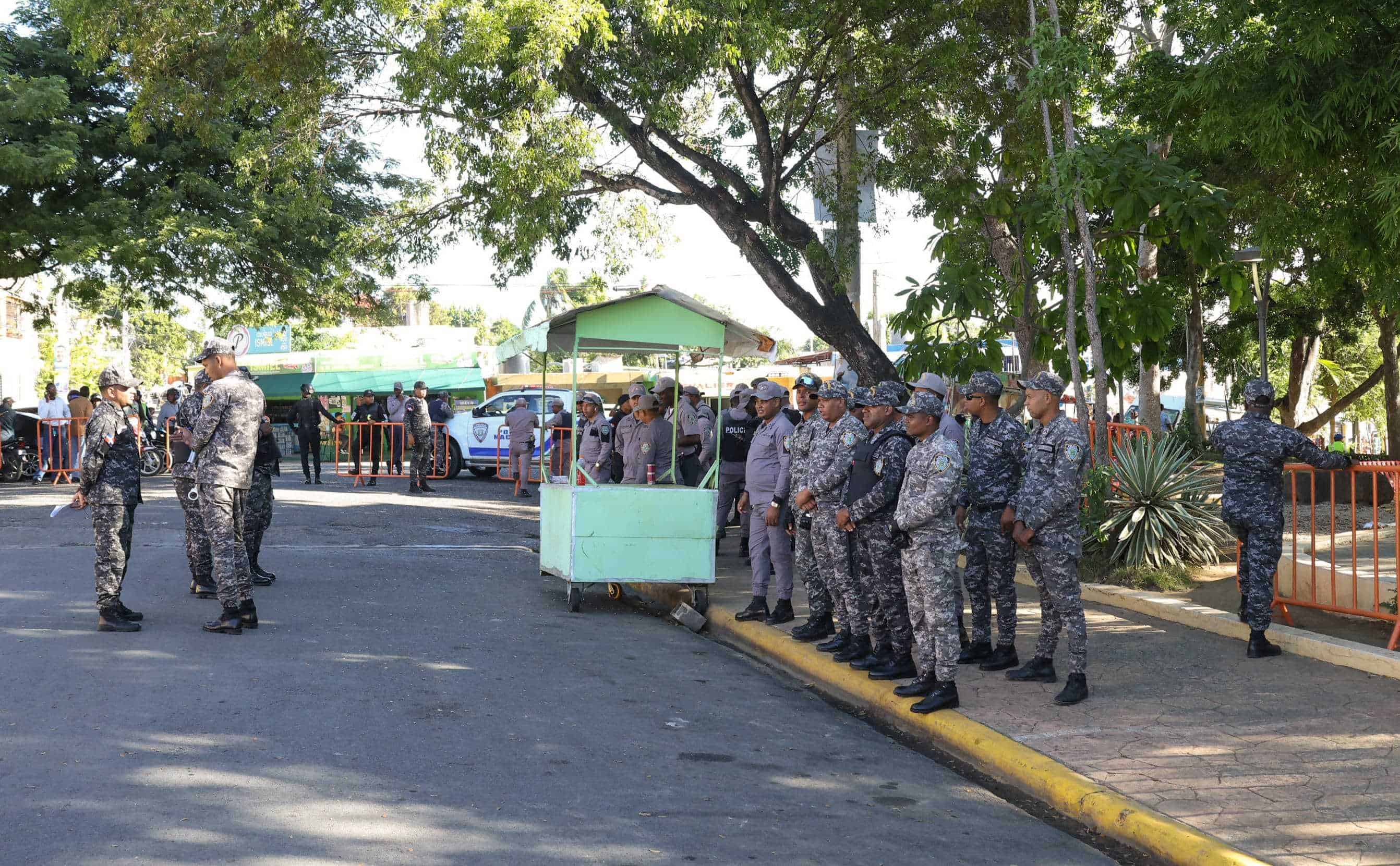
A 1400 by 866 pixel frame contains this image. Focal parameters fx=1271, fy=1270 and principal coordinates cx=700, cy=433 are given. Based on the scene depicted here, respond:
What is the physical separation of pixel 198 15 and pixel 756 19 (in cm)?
680

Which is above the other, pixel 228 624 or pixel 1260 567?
pixel 1260 567

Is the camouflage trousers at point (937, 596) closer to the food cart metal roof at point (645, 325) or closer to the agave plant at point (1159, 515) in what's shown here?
the food cart metal roof at point (645, 325)

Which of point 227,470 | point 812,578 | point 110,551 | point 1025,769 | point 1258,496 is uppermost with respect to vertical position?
point 227,470

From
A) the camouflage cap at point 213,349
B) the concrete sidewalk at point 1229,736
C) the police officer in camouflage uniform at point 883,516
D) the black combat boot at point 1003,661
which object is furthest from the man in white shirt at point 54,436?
the black combat boot at point 1003,661

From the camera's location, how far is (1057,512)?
698 cm

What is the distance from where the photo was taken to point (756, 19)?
13953 millimetres

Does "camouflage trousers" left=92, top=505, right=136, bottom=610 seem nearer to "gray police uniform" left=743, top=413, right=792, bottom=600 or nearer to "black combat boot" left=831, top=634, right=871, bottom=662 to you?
"gray police uniform" left=743, top=413, right=792, bottom=600

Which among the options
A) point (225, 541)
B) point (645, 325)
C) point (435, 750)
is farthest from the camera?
point (645, 325)

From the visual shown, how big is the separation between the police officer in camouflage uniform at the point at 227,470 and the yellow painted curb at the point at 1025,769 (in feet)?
12.1

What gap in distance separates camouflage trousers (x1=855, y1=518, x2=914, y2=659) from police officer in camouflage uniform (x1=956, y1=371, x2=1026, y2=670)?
1.48 feet

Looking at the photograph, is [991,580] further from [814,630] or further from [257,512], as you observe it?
[257,512]

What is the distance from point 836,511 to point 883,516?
23.7 inches

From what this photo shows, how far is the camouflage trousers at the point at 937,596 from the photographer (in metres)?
6.83

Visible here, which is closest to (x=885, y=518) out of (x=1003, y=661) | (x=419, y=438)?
(x=1003, y=661)
